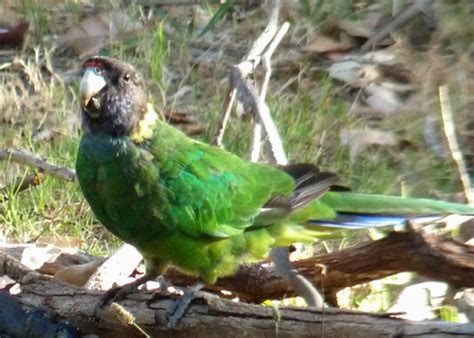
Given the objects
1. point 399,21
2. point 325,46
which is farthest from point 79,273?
point 399,21

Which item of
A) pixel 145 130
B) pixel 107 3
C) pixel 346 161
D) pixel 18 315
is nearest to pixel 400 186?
pixel 346 161

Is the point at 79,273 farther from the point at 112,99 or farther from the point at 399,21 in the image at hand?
the point at 399,21

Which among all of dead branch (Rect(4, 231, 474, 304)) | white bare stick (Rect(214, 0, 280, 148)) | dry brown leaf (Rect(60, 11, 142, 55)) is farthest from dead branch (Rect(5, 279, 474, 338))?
dry brown leaf (Rect(60, 11, 142, 55))

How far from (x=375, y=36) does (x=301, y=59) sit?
347 mm

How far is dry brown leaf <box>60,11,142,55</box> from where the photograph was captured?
5316mm

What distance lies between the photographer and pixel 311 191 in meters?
3.12

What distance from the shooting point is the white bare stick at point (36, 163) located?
3.76m

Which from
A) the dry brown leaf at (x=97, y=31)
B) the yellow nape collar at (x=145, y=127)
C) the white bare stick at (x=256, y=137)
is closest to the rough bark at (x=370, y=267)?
the white bare stick at (x=256, y=137)

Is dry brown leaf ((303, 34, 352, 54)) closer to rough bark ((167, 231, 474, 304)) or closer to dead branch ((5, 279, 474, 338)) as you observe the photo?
rough bark ((167, 231, 474, 304))

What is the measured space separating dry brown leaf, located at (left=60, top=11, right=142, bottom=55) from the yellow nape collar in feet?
7.19

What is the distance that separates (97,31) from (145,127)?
2379mm

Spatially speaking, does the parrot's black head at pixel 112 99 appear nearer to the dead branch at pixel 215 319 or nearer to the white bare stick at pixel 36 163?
the dead branch at pixel 215 319

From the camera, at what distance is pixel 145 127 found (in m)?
3.11

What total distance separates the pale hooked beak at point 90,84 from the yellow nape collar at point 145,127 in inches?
6.2
